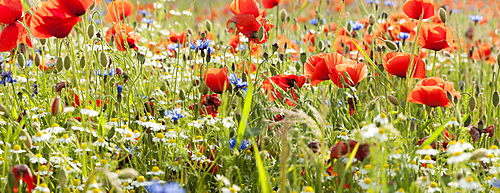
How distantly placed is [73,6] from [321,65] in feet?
2.77

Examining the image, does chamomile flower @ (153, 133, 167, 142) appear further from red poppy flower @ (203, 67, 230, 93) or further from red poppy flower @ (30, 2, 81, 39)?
red poppy flower @ (30, 2, 81, 39)

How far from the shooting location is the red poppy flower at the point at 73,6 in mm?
1916

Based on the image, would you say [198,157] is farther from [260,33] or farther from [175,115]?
[260,33]

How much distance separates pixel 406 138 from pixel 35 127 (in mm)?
1169

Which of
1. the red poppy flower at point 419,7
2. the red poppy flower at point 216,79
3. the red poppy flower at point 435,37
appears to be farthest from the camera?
the red poppy flower at point 419,7

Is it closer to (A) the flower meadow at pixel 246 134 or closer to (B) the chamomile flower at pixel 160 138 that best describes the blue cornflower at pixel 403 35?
(A) the flower meadow at pixel 246 134

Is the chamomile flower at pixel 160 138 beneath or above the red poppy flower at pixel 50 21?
beneath

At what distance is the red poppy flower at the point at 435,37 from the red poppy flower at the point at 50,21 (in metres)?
1.23

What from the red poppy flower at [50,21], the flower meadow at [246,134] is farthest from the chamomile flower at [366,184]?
the red poppy flower at [50,21]

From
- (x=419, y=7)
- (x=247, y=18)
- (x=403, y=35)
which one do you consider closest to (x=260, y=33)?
(x=247, y=18)

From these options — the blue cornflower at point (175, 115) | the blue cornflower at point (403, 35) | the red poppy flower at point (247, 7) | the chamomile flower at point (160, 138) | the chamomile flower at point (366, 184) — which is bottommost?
the chamomile flower at point (366, 184)

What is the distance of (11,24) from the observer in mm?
2105

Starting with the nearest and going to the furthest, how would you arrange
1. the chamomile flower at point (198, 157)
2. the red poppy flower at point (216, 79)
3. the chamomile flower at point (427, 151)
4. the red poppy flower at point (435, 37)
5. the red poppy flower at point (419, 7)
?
the chamomile flower at point (427, 151)
the chamomile flower at point (198, 157)
the red poppy flower at point (216, 79)
the red poppy flower at point (435, 37)
the red poppy flower at point (419, 7)

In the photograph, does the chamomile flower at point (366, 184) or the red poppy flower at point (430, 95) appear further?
the red poppy flower at point (430, 95)
